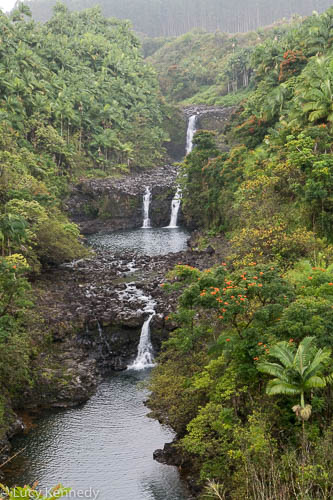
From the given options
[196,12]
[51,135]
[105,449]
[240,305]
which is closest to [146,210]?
[51,135]

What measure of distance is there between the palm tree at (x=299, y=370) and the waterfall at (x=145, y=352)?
14.3m

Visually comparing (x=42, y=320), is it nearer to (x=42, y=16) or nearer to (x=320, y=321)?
(x=320, y=321)

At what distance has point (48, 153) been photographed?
62.0 metres

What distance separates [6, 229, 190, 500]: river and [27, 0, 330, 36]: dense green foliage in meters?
161

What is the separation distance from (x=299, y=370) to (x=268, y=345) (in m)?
1.84

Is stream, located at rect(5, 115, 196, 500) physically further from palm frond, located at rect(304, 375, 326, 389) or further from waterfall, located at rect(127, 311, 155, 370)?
palm frond, located at rect(304, 375, 326, 389)

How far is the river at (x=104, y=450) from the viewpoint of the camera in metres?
20.1

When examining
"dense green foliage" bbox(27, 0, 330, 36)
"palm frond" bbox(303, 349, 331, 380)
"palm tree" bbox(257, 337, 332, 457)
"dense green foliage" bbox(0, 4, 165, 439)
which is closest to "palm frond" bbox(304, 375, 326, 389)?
"palm tree" bbox(257, 337, 332, 457)

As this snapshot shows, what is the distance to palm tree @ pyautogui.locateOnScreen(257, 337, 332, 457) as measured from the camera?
16516mm

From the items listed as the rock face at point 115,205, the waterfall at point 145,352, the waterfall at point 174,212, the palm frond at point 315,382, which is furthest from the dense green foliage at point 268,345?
the rock face at point 115,205

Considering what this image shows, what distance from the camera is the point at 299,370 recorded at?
658 inches

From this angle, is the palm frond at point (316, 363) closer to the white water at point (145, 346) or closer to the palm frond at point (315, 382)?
the palm frond at point (315, 382)

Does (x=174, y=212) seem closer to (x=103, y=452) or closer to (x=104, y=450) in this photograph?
(x=104, y=450)

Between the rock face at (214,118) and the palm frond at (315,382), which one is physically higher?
the rock face at (214,118)
